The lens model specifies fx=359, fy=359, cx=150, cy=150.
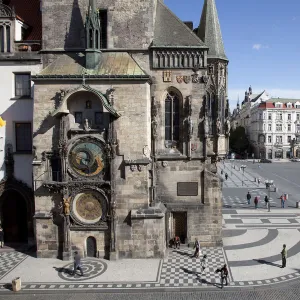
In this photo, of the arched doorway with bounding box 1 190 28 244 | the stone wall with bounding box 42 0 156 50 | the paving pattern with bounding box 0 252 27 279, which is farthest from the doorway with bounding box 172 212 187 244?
the stone wall with bounding box 42 0 156 50

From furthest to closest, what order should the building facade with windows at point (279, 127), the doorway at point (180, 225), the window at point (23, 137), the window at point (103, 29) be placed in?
the building facade with windows at point (279, 127) → the doorway at point (180, 225) → the window at point (23, 137) → the window at point (103, 29)

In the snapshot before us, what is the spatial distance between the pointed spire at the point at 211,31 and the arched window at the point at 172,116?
14.1 ft

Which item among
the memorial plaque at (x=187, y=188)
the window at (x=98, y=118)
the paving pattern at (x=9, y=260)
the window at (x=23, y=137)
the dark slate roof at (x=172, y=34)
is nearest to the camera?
the paving pattern at (x=9, y=260)

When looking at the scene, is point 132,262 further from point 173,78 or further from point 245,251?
point 173,78

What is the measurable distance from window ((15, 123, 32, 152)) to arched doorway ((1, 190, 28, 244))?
3309 mm

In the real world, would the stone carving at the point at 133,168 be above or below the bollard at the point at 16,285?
above

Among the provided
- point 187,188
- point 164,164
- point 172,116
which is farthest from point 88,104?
point 187,188

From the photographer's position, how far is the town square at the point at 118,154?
22.7m

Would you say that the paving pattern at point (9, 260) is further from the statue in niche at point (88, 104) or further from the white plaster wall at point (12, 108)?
the statue in niche at point (88, 104)

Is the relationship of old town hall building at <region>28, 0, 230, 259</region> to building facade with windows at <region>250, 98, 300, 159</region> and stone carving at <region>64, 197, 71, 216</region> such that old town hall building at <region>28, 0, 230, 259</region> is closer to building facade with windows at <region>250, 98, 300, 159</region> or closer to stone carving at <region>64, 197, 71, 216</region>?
stone carving at <region>64, 197, 71, 216</region>

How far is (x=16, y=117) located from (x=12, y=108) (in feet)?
2.30

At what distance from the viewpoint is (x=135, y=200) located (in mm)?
23484

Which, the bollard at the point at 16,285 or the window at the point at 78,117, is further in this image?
the window at the point at 78,117

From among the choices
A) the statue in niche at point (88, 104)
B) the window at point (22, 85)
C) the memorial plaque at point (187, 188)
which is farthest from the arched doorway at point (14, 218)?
the memorial plaque at point (187, 188)
